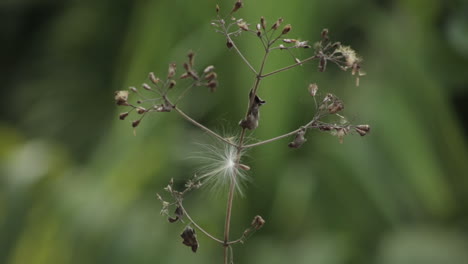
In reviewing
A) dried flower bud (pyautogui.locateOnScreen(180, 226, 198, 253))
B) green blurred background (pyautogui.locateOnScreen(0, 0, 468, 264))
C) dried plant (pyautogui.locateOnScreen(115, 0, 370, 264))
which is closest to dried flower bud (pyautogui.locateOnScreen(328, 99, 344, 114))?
dried plant (pyautogui.locateOnScreen(115, 0, 370, 264))

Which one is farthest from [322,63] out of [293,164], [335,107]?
[293,164]

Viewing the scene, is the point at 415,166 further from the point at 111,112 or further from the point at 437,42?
the point at 111,112

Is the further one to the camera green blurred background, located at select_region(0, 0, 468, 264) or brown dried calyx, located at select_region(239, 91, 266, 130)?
green blurred background, located at select_region(0, 0, 468, 264)

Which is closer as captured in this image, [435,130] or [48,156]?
[48,156]

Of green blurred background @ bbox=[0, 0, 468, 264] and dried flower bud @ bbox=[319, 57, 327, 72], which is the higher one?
green blurred background @ bbox=[0, 0, 468, 264]

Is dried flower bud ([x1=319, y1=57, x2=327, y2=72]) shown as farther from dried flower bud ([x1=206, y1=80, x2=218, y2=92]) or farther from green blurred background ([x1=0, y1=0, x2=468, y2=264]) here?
green blurred background ([x1=0, y1=0, x2=468, y2=264])

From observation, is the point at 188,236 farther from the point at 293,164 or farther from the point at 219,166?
the point at 293,164

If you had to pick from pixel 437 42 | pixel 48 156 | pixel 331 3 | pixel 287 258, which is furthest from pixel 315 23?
pixel 48 156

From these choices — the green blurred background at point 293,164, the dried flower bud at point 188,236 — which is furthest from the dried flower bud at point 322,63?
the green blurred background at point 293,164
